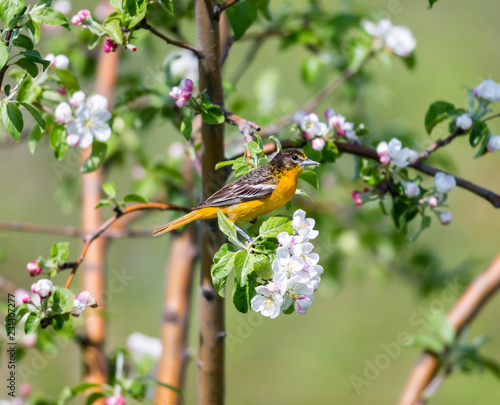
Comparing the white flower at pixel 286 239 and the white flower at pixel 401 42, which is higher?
the white flower at pixel 286 239

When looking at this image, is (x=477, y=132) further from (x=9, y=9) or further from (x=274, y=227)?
(x=9, y=9)

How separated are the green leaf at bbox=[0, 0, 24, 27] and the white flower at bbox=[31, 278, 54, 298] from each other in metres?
0.55

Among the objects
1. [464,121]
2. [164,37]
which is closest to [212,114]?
[164,37]

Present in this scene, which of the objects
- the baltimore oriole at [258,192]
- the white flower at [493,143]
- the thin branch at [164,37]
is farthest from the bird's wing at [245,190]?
the white flower at [493,143]

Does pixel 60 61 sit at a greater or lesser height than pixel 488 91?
lesser

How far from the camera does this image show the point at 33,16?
131cm

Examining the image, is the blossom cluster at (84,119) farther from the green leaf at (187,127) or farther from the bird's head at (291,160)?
the bird's head at (291,160)

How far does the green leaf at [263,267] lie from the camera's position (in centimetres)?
118

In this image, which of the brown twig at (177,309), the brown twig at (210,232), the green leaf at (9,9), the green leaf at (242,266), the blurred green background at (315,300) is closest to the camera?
the green leaf at (242,266)

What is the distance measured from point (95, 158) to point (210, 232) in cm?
39

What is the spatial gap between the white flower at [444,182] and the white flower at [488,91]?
238 mm

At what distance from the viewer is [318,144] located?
1.60 meters

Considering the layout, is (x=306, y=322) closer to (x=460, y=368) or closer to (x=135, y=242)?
(x=135, y=242)

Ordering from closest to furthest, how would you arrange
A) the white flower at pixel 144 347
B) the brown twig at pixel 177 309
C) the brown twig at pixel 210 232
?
the brown twig at pixel 210 232, the white flower at pixel 144 347, the brown twig at pixel 177 309
